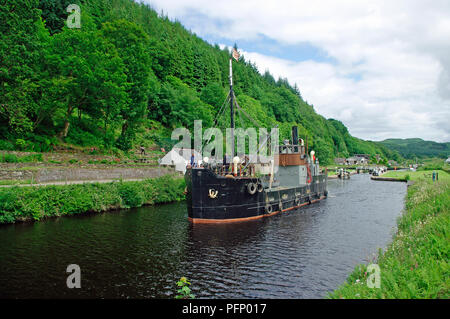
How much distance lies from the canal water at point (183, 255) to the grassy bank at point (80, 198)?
146cm

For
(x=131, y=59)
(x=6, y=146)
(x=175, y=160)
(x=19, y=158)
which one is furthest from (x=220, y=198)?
(x=131, y=59)

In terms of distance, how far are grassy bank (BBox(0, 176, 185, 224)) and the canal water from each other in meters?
1.46

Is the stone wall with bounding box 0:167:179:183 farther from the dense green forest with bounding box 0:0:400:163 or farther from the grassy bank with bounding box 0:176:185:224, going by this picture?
the dense green forest with bounding box 0:0:400:163

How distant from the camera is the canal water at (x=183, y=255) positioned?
13414 millimetres

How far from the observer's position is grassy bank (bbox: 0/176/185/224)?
2497 centimetres

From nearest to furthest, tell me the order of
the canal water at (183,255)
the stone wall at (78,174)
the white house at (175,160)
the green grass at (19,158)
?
the canal water at (183,255)
the stone wall at (78,174)
the green grass at (19,158)
the white house at (175,160)

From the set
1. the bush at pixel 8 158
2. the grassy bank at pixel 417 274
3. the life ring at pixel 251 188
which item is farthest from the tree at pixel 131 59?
the grassy bank at pixel 417 274

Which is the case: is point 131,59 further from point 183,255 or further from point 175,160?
point 183,255

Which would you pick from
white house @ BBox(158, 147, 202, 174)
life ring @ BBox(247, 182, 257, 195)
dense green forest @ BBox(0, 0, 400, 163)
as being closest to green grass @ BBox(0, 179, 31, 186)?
dense green forest @ BBox(0, 0, 400, 163)

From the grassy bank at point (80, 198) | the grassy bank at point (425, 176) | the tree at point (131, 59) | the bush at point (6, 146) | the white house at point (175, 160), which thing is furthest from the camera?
the white house at point (175, 160)

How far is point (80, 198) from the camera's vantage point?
29750 mm

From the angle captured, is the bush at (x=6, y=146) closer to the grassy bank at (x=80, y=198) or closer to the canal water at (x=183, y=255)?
the grassy bank at (x=80, y=198)

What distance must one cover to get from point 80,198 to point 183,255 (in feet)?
55.5

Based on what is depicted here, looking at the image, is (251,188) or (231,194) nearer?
(231,194)
